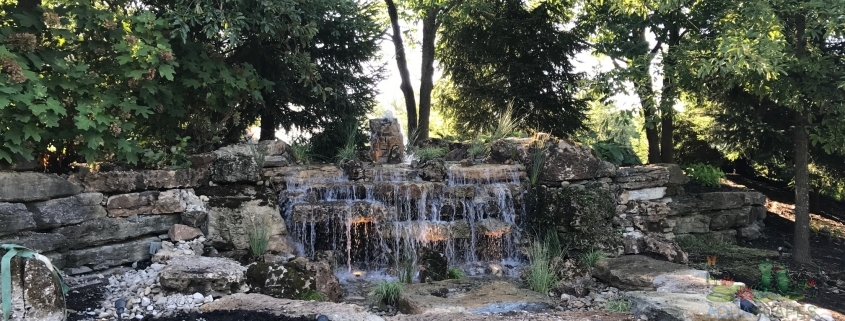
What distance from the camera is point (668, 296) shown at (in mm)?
4164

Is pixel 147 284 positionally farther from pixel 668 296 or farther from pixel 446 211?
pixel 668 296

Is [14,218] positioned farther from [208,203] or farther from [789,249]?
[789,249]

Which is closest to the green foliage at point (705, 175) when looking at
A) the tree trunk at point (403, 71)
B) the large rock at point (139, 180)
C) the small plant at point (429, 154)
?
the small plant at point (429, 154)

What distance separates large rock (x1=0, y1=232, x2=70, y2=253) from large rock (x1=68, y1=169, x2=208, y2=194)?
0.56 m

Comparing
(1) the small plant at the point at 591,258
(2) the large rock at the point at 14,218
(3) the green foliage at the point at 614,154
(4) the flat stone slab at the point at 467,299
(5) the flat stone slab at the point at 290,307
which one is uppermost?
(3) the green foliage at the point at 614,154

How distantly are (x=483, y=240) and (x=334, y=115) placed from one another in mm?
3175

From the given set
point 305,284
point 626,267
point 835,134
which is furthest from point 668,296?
point 835,134

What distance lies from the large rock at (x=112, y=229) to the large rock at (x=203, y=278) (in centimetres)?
99

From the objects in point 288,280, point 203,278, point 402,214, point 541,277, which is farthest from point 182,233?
point 541,277

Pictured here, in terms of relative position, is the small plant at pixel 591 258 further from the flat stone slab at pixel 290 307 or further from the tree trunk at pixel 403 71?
the tree trunk at pixel 403 71

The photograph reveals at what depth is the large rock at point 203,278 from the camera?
422 cm

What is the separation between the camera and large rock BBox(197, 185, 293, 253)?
563 centimetres

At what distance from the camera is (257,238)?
5531mm

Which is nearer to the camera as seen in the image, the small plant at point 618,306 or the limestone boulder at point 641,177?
the small plant at point 618,306
